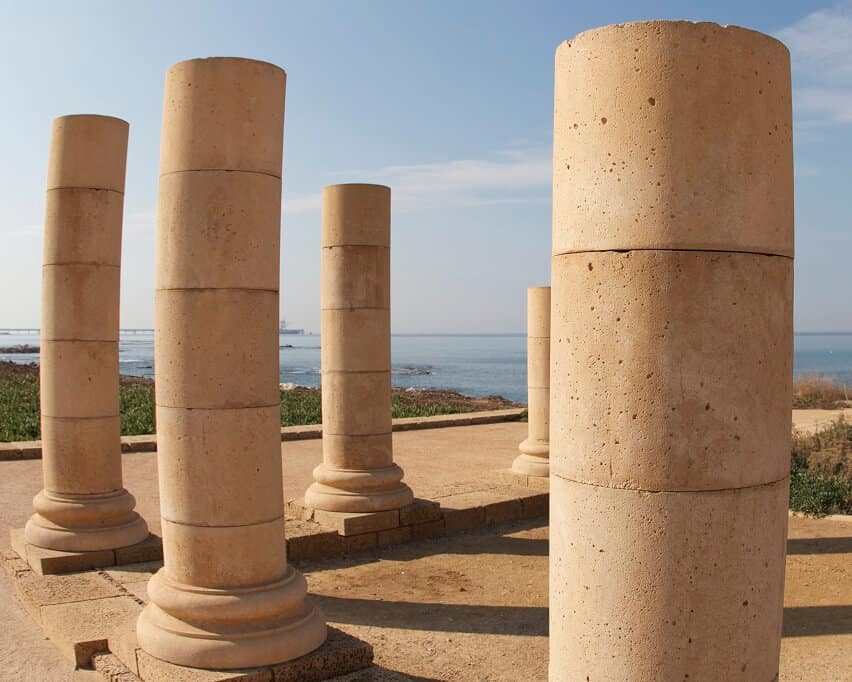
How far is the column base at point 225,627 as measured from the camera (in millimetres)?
6961

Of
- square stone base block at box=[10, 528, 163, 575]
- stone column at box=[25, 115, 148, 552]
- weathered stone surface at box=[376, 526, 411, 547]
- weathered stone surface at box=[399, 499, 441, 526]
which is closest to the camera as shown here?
square stone base block at box=[10, 528, 163, 575]

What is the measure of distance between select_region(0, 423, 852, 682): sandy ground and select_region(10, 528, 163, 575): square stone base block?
1.44ft

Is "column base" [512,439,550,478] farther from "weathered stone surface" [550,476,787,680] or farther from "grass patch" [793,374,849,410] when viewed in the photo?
"grass patch" [793,374,849,410]

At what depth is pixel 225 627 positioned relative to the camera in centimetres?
711

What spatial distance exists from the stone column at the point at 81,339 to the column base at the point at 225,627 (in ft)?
11.6

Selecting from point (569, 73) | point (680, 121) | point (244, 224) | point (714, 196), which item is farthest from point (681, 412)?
point (244, 224)

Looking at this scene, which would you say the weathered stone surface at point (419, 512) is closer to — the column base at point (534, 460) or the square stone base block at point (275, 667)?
the column base at point (534, 460)

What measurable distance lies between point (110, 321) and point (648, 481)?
8.15 metres

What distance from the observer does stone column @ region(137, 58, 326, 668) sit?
709 cm

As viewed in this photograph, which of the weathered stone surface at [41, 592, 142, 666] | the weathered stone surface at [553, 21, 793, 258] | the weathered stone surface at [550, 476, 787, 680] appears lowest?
the weathered stone surface at [41, 592, 142, 666]

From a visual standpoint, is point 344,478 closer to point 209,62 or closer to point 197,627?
point 197,627

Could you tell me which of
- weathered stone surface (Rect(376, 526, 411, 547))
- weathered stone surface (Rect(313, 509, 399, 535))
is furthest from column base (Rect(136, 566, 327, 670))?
weathered stone surface (Rect(376, 526, 411, 547))

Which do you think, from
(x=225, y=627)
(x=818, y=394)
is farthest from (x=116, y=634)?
(x=818, y=394)

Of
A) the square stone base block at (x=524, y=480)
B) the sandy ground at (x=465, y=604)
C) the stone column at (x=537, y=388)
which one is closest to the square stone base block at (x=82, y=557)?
the sandy ground at (x=465, y=604)
